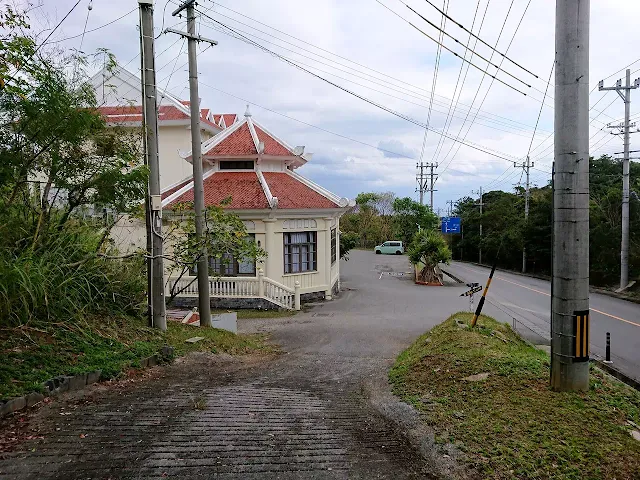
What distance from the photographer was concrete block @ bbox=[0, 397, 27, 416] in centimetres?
481

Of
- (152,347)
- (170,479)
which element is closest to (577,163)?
(170,479)

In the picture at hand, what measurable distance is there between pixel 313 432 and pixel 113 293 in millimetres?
6010

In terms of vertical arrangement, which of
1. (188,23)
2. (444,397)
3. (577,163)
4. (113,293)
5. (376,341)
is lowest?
(376,341)

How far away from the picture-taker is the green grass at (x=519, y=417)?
4305 mm

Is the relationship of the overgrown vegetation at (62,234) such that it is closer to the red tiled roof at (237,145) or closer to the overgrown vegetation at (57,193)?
the overgrown vegetation at (57,193)

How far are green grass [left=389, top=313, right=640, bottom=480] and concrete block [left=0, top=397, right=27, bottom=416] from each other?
4.26 m

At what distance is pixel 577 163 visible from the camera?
5883mm

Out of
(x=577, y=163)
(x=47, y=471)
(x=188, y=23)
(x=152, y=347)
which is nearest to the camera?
(x=47, y=471)

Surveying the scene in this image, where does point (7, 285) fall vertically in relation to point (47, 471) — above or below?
above

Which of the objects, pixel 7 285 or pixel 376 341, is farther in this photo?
pixel 376 341

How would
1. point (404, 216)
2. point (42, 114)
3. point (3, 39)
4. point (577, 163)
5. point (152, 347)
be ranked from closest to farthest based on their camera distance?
1. point (577, 163)
2. point (3, 39)
3. point (42, 114)
4. point (152, 347)
5. point (404, 216)

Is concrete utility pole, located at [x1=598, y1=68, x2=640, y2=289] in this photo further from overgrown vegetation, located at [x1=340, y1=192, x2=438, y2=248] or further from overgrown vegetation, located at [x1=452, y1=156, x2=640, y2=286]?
overgrown vegetation, located at [x1=340, y1=192, x2=438, y2=248]

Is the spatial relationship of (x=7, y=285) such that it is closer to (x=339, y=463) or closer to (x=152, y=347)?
(x=152, y=347)

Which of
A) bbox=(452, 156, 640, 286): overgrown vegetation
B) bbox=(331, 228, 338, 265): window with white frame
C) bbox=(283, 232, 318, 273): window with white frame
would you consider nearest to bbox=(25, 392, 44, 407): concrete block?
bbox=(452, 156, 640, 286): overgrown vegetation
